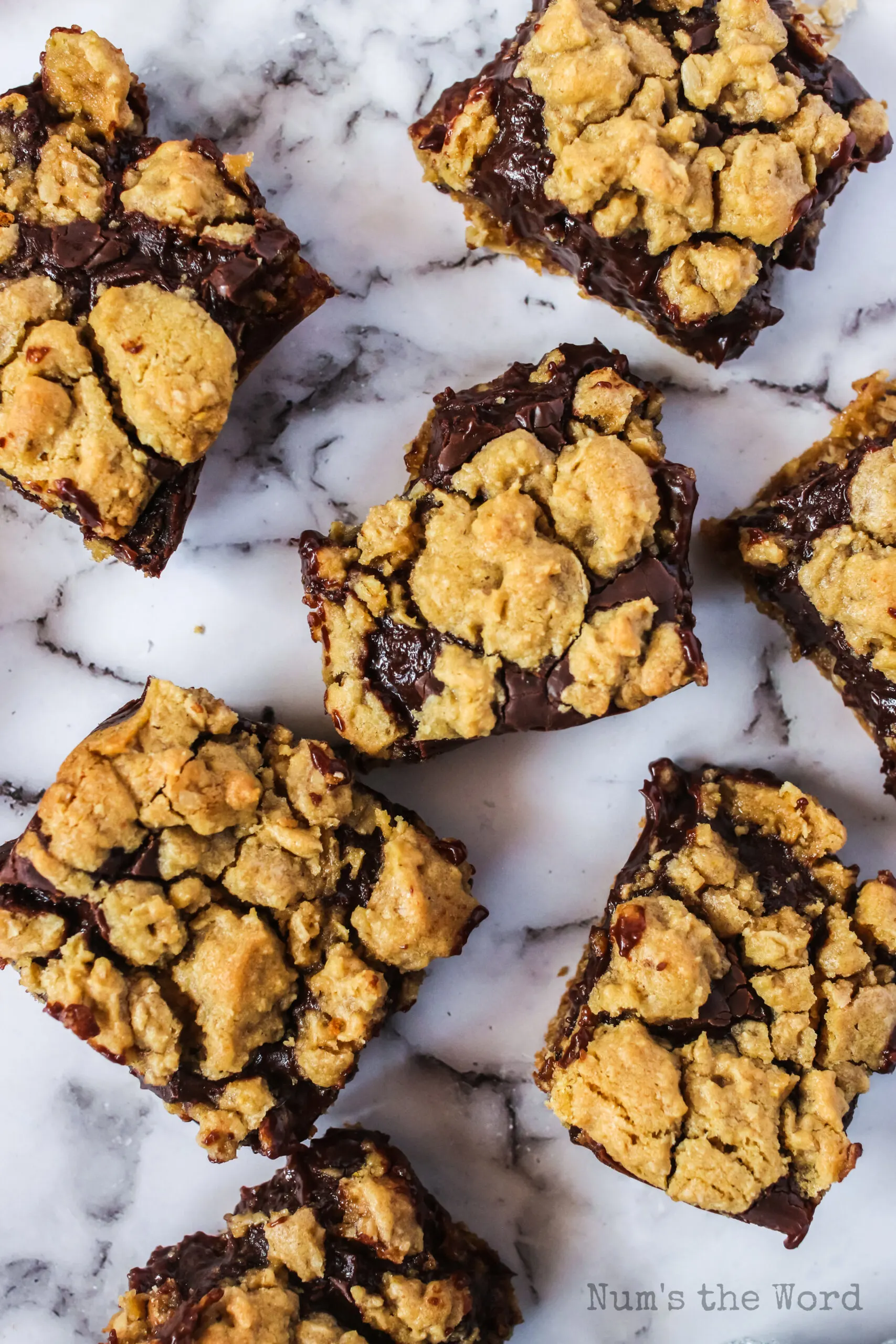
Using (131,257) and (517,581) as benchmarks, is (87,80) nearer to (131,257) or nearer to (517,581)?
(131,257)

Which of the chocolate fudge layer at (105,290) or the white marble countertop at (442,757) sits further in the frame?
the white marble countertop at (442,757)

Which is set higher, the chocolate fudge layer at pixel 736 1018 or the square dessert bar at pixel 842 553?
the square dessert bar at pixel 842 553

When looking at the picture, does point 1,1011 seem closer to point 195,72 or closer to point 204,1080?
point 204,1080

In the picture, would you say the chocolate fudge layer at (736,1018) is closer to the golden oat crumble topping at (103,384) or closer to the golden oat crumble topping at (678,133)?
the golden oat crumble topping at (678,133)

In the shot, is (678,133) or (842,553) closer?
(678,133)

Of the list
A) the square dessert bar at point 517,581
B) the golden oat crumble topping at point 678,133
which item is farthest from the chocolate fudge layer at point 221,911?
the golden oat crumble topping at point 678,133

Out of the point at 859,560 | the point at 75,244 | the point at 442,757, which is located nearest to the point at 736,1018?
the point at 442,757
